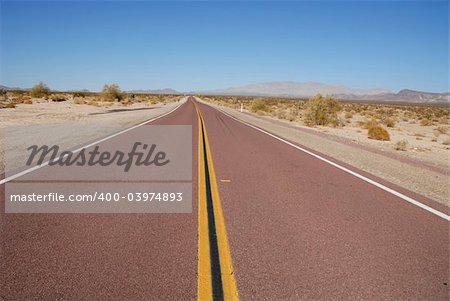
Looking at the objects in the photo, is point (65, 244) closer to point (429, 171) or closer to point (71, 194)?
point (71, 194)

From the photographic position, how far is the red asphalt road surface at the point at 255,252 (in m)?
3.39

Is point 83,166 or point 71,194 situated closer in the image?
point 71,194

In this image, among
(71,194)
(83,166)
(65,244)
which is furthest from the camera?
(83,166)

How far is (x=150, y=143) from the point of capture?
12695 mm

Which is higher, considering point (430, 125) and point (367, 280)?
point (367, 280)

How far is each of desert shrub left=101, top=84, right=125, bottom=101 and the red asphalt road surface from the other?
64098 mm

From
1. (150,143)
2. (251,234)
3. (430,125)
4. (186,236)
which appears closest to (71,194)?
(186,236)

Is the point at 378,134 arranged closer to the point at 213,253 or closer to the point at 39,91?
the point at 213,253

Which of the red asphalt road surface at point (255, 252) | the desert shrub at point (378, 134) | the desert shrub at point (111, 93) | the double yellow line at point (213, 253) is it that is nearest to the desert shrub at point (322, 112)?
the desert shrub at point (378, 134)

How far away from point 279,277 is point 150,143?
9720mm

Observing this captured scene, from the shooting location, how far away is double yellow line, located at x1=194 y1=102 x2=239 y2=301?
11.0 feet

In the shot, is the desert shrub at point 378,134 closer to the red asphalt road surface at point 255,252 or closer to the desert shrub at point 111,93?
the red asphalt road surface at point 255,252

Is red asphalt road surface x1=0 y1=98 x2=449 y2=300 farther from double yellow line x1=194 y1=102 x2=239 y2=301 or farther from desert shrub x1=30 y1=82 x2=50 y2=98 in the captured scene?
desert shrub x1=30 y1=82 x2=50 y2=98

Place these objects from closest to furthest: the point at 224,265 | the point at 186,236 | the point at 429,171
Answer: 1. the point at 224,265
2. the point at 186,236
3. the point at 429,171
